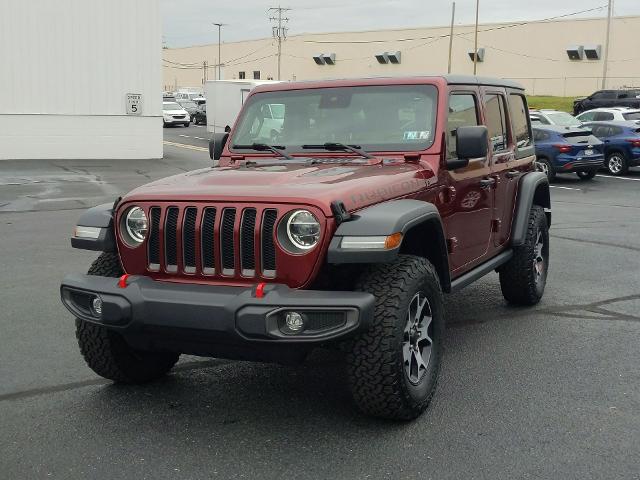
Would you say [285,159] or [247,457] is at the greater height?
[285,159]

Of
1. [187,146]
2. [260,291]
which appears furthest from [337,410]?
[187,146]

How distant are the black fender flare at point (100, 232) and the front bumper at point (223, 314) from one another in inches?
14.3

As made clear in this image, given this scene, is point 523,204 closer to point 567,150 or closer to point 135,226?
point 135,226

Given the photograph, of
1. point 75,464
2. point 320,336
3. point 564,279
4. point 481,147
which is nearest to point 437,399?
point 320,336

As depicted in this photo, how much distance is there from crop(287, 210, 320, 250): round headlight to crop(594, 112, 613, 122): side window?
23.6 metres

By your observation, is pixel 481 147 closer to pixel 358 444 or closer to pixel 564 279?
pixel 358 444

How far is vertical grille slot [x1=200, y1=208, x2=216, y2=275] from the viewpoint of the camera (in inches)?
172

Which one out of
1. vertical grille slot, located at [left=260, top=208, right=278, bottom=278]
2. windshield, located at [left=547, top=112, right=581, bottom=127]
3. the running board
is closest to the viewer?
vertical grille slot, located at [left=260, top=208, right=278, bottom=278]

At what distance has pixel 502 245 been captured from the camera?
675 centimetres

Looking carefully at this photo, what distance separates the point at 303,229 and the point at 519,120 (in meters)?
3.78

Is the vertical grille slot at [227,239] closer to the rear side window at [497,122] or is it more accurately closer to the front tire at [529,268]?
the rear side window at [497,122]

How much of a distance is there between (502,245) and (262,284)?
313 centimetres

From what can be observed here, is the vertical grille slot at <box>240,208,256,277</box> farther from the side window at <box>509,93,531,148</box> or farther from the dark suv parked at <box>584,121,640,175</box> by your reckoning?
the dark suv parked at <box>584,121,640,175</box>

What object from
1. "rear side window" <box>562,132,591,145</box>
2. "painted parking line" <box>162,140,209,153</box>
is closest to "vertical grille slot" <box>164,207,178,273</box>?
"rear side window" <box>562,132,591,145</box>
